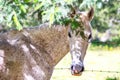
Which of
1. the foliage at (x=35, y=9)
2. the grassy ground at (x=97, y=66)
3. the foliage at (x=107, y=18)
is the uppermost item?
the foliage at (x=35, y=9)

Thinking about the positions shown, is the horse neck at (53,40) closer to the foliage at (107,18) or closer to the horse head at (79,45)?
the horse head at (79,45)

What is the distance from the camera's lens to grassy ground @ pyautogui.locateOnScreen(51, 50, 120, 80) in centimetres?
954

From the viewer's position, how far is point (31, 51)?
17.0ft

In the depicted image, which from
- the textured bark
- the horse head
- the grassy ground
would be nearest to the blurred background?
the grassy ground

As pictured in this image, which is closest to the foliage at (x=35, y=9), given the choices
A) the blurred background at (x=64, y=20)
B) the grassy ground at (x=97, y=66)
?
the blurred background at (x=64, y=20)

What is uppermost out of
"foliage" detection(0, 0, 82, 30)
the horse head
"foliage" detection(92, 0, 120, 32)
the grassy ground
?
"foliage" detection(0, 0, 82, 30)

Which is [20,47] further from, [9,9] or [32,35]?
[9,9]

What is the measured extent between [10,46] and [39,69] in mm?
502

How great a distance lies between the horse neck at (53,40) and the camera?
215 inches

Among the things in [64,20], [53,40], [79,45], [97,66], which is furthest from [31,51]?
[97,66]

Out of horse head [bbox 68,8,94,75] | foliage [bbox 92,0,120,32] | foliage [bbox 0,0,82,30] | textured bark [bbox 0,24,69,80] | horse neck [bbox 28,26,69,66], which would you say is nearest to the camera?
foliage [bbox 0,0,82,30]

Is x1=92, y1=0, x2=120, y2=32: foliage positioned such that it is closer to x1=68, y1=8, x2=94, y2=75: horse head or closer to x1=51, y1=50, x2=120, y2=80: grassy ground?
x1=51, y1=50, x2=120, y2=80: grassy ground

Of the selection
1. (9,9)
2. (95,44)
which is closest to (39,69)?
(9,9)

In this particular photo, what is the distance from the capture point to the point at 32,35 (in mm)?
5414
